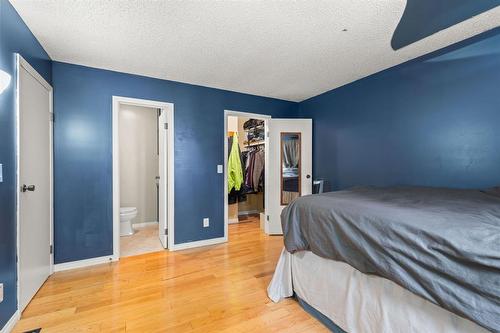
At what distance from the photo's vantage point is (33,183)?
2131mm

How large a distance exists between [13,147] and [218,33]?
6.04ft

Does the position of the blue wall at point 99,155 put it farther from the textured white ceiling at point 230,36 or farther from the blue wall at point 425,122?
the blue wall at point 425,122

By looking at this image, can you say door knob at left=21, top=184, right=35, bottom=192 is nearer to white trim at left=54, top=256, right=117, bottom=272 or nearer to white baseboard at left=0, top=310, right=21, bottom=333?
white baseboard at left=0, top=310, right=21, bottom=333

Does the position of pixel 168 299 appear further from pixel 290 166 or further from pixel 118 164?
pixel 290 166

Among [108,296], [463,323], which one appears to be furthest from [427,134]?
[108,296]

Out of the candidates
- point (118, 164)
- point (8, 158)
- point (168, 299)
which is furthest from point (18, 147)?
A: point (168, 299)

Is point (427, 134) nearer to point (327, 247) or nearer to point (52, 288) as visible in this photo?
point (327, 247)

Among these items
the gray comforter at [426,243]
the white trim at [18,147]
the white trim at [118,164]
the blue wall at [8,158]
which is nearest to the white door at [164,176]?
the white trim at [118,164]

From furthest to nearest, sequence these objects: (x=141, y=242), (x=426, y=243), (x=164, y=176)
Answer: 1. (x=141, y=242)
2. (x=164, y=176)
3. (x=426, y=243)

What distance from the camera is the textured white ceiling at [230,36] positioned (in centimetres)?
176

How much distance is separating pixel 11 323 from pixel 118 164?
1.69 metres

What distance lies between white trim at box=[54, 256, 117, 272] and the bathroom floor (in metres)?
0.22

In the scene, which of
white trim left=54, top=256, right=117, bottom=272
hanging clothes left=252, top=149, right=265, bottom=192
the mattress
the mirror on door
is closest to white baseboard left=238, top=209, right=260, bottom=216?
hanging clothes left=252, top=149, right=265, bottom=192

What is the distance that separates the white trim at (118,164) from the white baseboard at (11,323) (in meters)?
1.13
